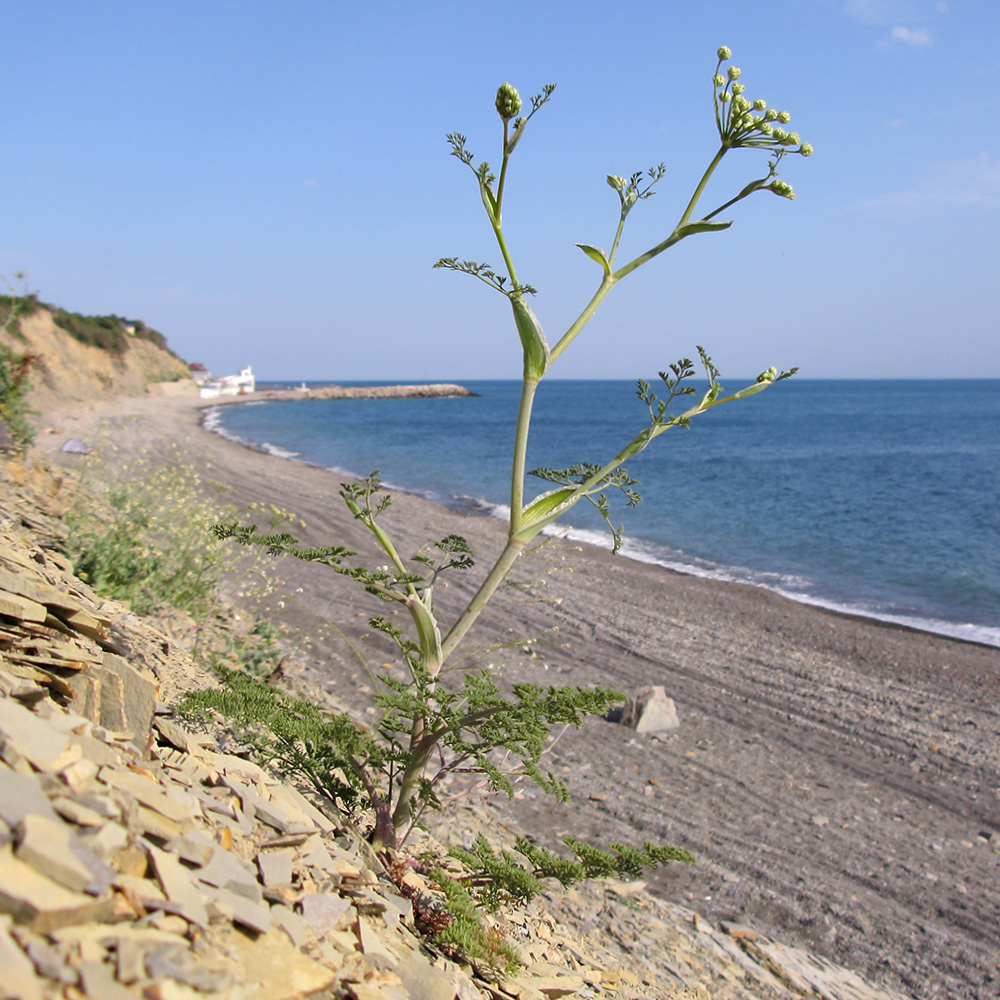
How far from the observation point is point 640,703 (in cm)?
789

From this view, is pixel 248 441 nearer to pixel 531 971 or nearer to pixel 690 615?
pixel 690 615

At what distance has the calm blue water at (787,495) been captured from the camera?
16734mm

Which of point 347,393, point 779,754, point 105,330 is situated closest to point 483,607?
point 779,754

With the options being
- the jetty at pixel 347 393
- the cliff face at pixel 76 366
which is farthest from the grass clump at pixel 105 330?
the jetty at pixel 347 393

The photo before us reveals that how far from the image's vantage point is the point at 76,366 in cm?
4759

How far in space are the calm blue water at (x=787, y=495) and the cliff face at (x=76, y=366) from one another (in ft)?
25.1

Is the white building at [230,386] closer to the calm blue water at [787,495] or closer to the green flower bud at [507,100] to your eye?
the calm blue water at [787,495]

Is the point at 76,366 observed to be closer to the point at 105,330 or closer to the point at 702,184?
the point at 105,330

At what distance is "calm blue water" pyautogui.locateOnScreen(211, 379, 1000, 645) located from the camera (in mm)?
16734

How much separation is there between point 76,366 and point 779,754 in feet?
167

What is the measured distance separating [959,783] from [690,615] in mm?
5468

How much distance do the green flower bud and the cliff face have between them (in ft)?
107

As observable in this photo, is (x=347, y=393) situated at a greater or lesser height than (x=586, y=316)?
greater

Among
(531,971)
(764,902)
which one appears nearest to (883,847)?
(764,902)
